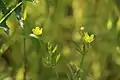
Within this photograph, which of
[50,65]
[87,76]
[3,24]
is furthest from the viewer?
[87,76]

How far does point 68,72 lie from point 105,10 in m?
0.30

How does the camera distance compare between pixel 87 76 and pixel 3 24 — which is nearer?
pixel 3 24

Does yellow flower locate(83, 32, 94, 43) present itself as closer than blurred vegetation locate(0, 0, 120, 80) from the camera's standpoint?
Yes

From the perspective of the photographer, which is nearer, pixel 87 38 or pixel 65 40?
pixel 87 38

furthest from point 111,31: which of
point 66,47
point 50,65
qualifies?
point 50,65

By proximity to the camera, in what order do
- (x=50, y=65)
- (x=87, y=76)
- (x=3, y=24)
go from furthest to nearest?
1. (x=87, y=76)
2. (x=50, y=65)
3. (x=3, y=24)

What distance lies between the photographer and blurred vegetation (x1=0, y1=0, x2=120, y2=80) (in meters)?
1.38

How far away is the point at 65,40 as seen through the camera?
1.44 metres

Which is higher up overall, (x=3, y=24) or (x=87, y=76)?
(x=3, y=24)

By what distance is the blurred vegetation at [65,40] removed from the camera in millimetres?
1375

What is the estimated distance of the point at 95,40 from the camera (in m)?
1.42

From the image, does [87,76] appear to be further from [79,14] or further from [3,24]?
[3,24]

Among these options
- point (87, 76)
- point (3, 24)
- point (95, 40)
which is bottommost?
point (87, 76)

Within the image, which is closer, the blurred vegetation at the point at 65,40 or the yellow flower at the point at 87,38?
the yellow flower at the point at 87,38
